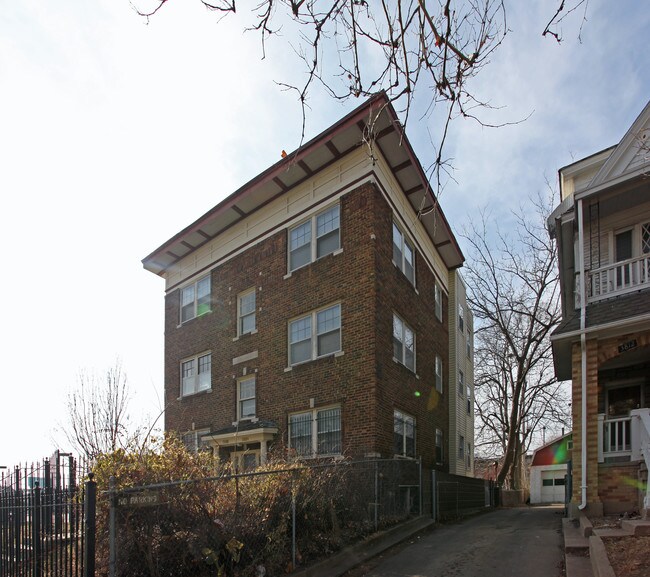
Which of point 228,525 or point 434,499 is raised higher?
point 228,525

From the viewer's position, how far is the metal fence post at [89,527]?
5.57 meters

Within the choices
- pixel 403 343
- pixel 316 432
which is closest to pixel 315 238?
pixel 403 343

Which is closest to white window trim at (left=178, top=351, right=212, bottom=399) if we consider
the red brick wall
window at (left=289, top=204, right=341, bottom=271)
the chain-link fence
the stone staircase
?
the red brick wall

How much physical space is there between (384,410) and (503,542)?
4.36 metres

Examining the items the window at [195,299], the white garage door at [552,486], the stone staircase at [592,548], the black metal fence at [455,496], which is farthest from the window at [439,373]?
the white garage door at [552,486]

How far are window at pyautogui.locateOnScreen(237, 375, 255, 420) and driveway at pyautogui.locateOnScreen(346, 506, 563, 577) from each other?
6.64 m

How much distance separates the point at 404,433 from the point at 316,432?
2.55 meters

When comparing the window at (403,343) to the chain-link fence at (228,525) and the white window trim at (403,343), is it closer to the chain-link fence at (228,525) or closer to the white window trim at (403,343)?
the white window trim at (403,343)

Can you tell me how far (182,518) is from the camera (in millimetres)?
6379

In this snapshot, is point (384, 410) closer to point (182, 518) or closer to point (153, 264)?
point (182, 518)

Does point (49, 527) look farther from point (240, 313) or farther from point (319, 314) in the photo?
point (240, 313)

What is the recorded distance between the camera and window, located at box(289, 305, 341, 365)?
46.3 feet

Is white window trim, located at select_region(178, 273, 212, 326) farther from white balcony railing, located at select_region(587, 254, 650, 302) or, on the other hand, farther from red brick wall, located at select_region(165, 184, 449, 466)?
white balcony railing, located at select_region(587, 254, 650, 302)

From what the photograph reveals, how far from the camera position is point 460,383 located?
2206cm
